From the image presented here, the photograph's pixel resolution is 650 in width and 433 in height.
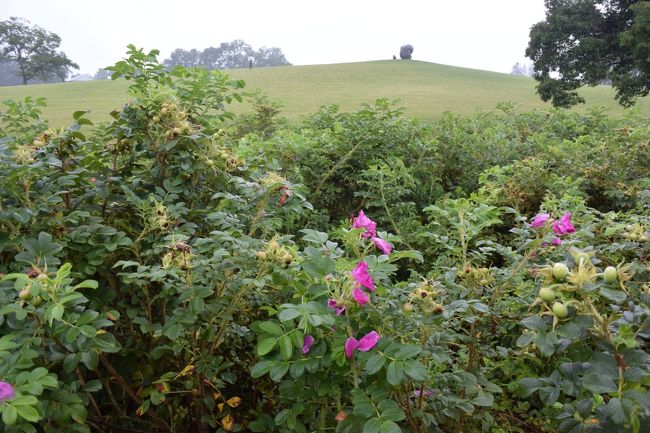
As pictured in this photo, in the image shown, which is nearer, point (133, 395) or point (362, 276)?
point (362, 276)

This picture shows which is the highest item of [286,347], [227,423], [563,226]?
[563,226]

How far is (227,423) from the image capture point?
4.07 feet

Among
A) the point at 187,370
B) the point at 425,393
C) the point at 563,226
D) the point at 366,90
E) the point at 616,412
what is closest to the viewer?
the point at 616,412

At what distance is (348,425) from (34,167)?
101cm

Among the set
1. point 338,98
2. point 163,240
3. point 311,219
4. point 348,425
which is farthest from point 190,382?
point 338,98

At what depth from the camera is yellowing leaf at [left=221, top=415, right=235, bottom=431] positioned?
1231 millimetres

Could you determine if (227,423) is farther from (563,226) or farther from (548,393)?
(563,226)

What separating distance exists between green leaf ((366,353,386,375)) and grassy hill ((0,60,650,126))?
17.1 meters

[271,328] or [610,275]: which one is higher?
[610,275]

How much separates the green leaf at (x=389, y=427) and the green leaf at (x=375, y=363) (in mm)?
89

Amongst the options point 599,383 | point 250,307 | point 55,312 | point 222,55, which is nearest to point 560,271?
point 599,383

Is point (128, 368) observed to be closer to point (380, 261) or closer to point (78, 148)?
point (78, 148)

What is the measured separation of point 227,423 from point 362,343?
22.3 inches

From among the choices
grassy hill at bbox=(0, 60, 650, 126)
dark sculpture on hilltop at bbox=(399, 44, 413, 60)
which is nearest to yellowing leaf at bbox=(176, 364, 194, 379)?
grassy hill at bbox=(0, 60, 650, 126)
